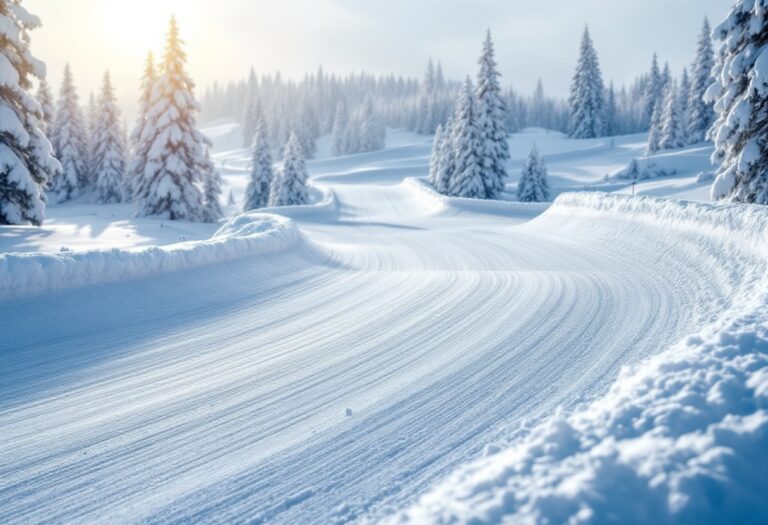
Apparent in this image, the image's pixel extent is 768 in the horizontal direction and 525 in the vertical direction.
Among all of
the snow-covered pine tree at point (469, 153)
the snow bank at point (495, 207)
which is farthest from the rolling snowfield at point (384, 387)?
the snow-covered pine tree at point (469, 153)

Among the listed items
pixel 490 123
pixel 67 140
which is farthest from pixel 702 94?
pixel 67 140

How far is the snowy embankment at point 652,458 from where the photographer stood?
2.01 metres

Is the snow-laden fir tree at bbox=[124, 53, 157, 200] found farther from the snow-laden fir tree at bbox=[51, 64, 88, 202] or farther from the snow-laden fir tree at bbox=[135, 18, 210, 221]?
the snow-laden fir tree at bbox=[51, 64, 88, 202]

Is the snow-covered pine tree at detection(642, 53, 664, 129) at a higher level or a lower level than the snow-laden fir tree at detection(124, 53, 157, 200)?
higher

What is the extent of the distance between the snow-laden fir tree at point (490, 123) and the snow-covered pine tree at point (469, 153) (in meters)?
0.42

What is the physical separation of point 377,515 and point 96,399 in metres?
2.59

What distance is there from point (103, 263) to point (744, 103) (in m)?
17.0

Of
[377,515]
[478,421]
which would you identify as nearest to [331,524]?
[377,515]

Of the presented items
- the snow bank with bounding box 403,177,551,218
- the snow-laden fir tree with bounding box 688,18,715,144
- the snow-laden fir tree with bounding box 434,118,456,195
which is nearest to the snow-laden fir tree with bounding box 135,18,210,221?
the snow bank with bounding box 403,177,551,218

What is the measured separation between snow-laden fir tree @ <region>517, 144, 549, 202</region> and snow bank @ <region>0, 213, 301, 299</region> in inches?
1517

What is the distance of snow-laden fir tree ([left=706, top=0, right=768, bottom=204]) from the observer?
1438 cm

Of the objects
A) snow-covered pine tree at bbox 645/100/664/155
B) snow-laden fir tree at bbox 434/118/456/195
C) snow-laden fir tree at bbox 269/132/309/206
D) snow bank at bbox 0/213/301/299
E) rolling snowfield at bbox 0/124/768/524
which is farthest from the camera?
snow-covered pine tree at bbox 645/100/664/155

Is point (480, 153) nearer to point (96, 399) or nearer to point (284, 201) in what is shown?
point (284, 201)

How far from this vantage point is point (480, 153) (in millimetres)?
40750
